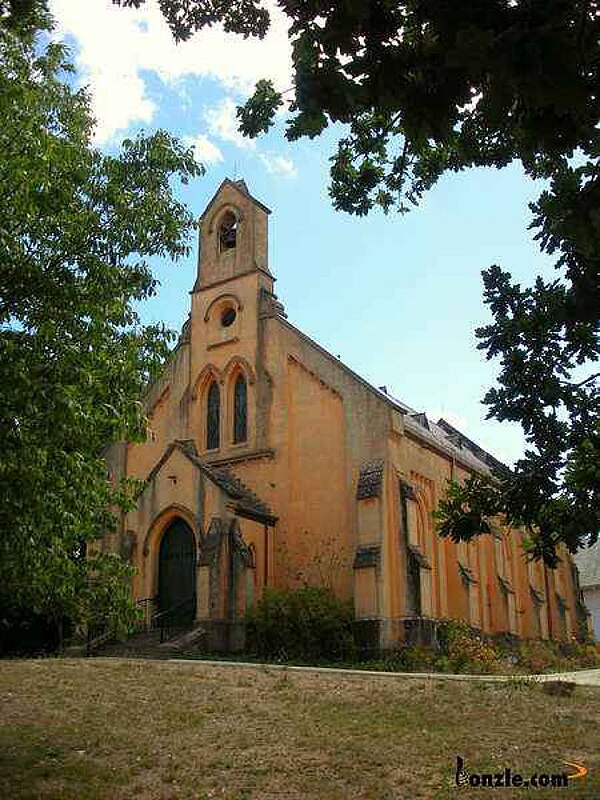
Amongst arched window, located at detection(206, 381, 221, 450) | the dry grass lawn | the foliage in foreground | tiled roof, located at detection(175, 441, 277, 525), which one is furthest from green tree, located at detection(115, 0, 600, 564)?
arched window, located at detection(206, 381, 221, 450)

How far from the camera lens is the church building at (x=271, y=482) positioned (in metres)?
22.3

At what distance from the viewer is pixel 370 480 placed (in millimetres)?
22828

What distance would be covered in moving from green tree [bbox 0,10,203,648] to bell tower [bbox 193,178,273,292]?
628 inches

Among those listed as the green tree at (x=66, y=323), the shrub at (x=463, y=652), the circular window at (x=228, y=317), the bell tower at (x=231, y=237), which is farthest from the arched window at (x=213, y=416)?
the green tree at (x=66, y=323)

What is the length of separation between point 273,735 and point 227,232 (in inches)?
851

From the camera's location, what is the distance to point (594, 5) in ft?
13.7

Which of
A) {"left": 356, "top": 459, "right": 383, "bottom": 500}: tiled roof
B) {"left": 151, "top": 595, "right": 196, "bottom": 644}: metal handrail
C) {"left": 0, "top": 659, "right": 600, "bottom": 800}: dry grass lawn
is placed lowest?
{"left": 0, "top": 659, "right": 600, "bottom": 800}: dry grass lawn

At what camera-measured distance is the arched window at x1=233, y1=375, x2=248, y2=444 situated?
87.8 feet

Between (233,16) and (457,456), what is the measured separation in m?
24.4

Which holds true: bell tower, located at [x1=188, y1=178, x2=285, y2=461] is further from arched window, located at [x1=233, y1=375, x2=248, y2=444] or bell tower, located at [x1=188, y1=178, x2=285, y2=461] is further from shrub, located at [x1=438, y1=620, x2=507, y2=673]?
shrub, located at [x1=438, y1=620, x2=507, y2=673]

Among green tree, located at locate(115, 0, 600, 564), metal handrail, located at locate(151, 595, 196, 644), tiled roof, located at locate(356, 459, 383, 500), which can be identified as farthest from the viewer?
metal handrail, located at locate(151, 595, 196, 644)

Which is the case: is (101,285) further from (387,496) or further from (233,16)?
(387,496)

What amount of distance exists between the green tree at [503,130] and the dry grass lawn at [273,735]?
11.6 feet

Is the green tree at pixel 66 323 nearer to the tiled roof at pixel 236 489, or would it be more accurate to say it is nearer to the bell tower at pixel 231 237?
the tiled roof at pixel 236 489
